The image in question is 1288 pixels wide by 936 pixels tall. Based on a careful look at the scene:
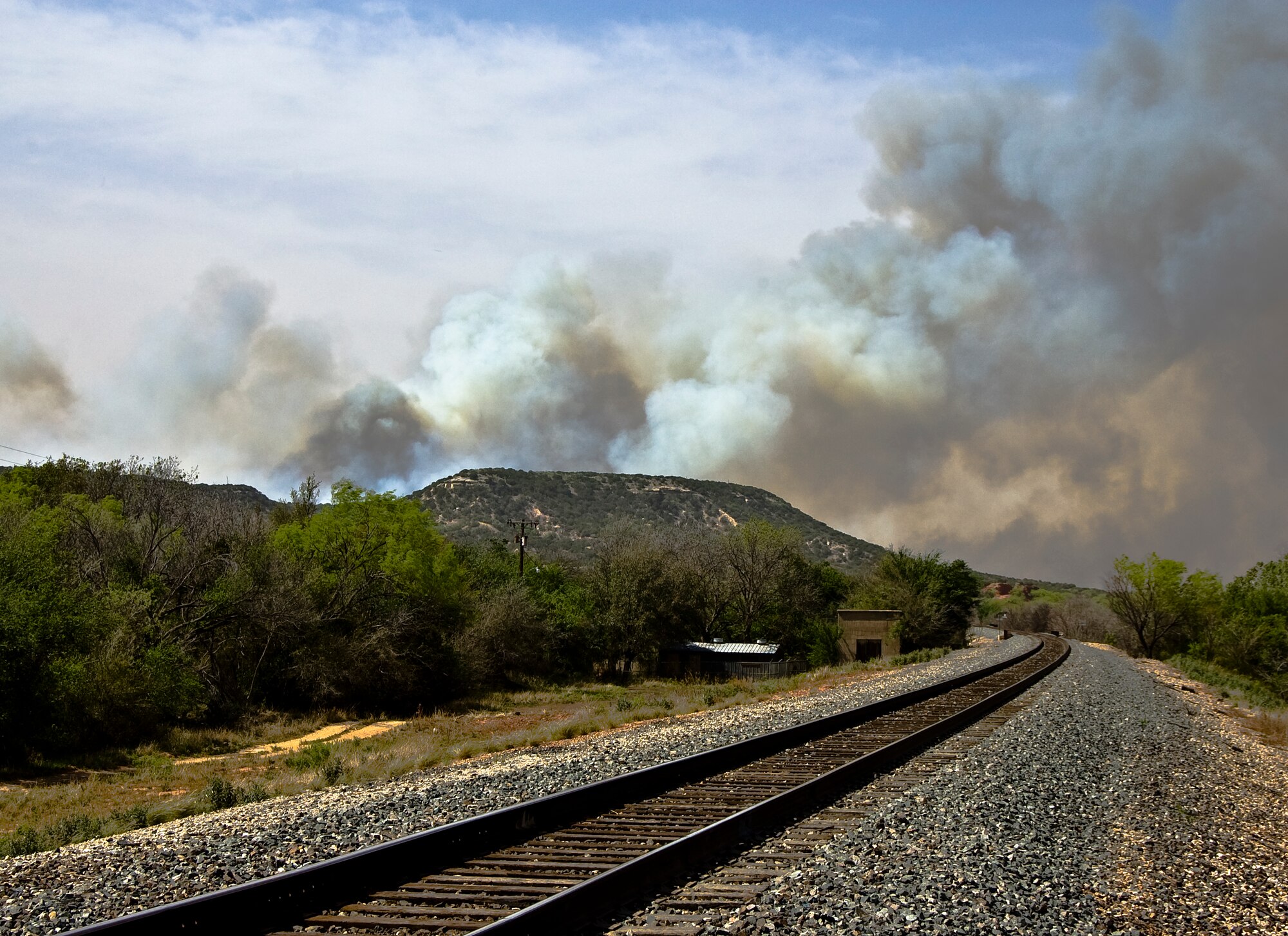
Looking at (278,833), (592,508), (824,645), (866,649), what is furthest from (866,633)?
(592,508)

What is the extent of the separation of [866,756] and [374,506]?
3820cm

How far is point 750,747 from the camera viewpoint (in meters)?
13.7

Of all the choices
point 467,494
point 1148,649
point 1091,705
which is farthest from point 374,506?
point 467,494

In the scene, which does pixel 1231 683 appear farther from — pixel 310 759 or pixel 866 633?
pixel 310 759

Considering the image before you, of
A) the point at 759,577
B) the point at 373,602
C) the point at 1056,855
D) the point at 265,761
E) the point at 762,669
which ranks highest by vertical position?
the point at 759,577

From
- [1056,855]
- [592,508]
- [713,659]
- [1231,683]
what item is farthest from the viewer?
[592,508]

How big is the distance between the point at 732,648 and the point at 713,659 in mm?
1474

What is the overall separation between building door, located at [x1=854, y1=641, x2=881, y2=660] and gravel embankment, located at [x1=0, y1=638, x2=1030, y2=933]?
170ft

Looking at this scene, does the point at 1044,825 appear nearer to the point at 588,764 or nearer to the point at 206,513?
the point at 588,764

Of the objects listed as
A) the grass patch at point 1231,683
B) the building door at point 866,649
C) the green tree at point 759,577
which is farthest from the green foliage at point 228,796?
the green tree at point 759,577

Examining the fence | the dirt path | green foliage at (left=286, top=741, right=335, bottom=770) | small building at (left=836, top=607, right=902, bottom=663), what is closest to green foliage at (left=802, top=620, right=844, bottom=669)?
small building at (left=836, top=607, right=902, bottom=663)

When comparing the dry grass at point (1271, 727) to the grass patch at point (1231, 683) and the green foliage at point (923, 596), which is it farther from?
the green foliage at point (923, 596)

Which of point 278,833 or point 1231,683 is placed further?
point 1231,683

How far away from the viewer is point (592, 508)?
15238 centimetres
